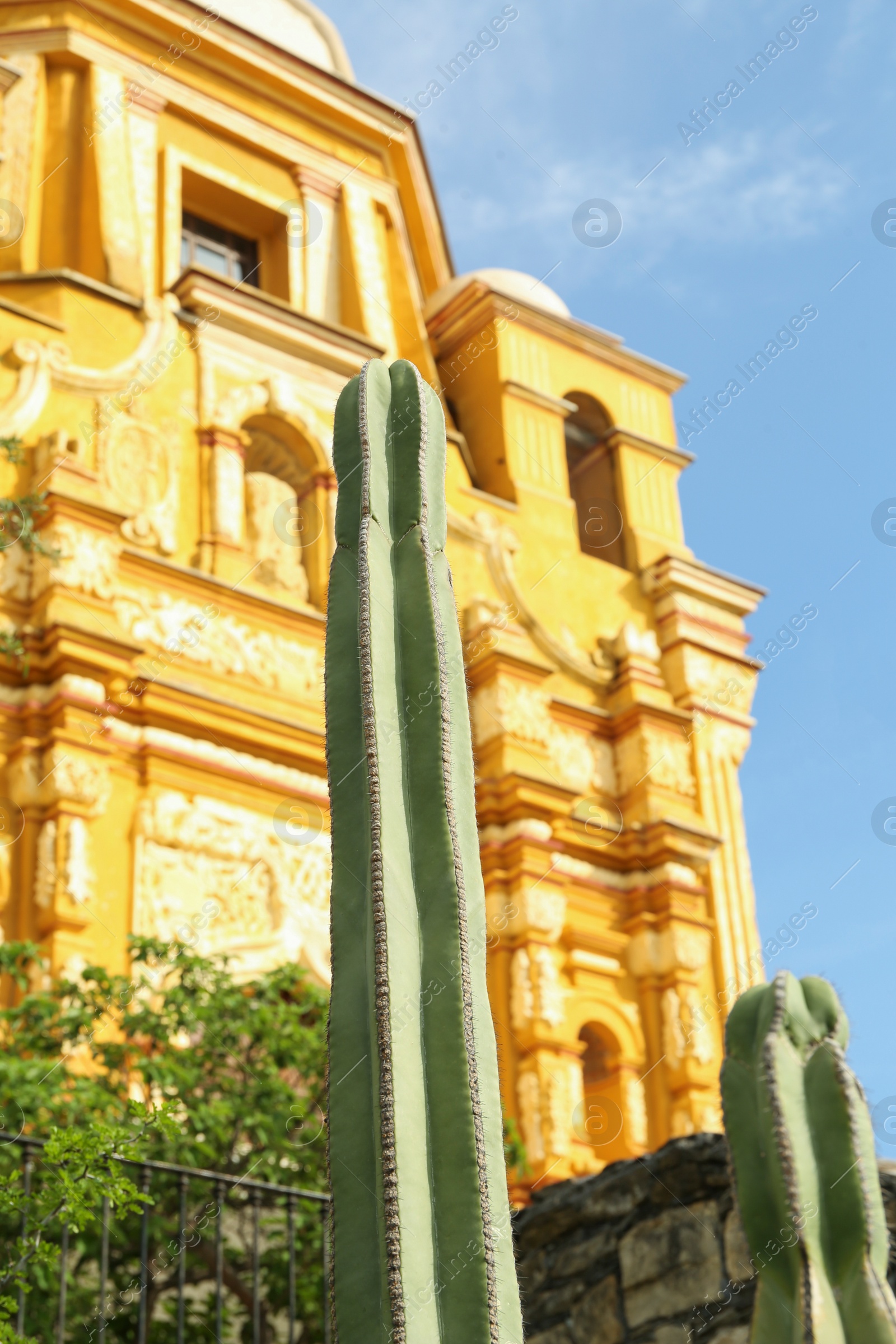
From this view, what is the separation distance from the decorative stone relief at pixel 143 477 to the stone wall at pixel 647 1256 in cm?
702

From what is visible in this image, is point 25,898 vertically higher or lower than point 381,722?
higher

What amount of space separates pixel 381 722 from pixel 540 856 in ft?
32.7

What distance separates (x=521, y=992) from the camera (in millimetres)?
13969

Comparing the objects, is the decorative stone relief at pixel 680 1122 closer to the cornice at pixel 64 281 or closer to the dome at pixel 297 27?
the cornice at pixel 64 281

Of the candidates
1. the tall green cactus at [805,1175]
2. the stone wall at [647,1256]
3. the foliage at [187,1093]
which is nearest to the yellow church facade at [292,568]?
the foliage at [187,1093]

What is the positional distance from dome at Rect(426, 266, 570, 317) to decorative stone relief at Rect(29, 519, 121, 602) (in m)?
5.83

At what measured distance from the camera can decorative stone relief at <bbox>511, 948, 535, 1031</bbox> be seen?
13859 mm

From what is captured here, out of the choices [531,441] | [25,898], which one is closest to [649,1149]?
[25,898]

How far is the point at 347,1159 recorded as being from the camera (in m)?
4.21

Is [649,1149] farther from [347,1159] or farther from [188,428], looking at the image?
[347,1159]

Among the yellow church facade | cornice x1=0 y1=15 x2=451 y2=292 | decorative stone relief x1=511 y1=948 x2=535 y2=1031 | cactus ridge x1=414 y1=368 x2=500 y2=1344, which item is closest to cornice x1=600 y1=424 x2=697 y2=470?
the yellow church facade

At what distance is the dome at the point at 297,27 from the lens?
56.1 ft

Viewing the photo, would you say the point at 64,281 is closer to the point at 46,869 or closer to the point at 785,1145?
the point at 46,869

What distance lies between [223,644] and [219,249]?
4699 millimetres
